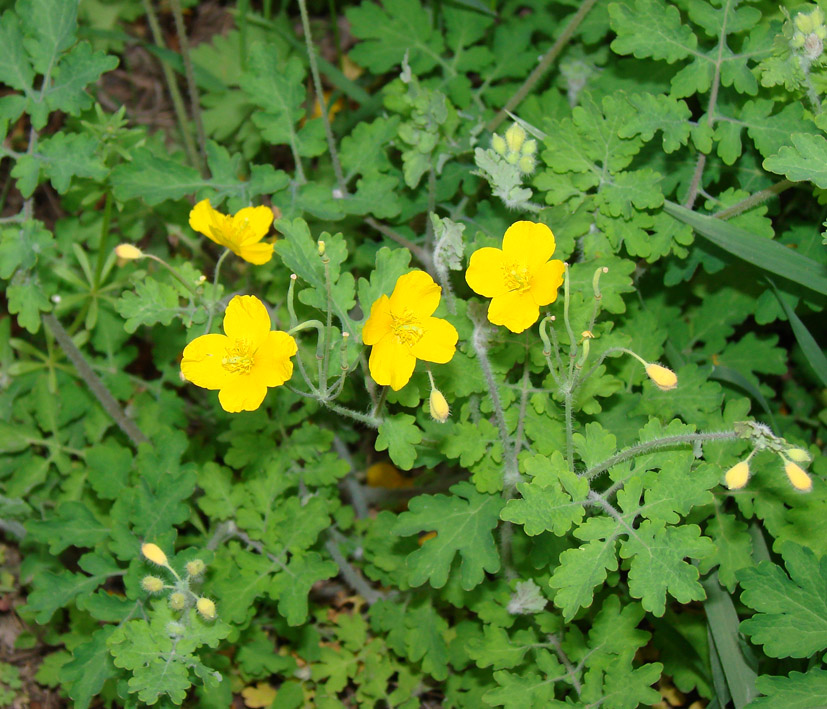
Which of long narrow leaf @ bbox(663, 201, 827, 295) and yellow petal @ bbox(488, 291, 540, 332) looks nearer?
yellow petal @ bbox(488, 291, 540, 332)

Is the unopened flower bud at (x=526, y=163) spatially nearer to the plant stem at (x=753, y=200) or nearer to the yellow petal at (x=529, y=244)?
the yellow petal at (x=529, y=244)

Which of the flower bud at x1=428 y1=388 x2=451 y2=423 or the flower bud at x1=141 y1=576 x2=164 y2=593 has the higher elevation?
the flower bud at x1=428 y1=388 x2=451 y2=423

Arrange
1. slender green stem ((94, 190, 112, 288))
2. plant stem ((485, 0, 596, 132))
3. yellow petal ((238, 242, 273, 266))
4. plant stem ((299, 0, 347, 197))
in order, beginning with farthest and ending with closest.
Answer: slender green stem ((94, 190, 112, 288))
plant stem ((485, 0, 596, 132))
plant stem ((299, 0, 347, 197))
yellow petal ((238, 242, 273, 266))

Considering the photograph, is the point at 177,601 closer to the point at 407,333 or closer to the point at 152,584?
the point at 152,584

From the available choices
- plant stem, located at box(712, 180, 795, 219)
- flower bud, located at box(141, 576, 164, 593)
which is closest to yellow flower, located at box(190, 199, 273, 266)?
flower bud, located at box(141, 576, 164, 593)

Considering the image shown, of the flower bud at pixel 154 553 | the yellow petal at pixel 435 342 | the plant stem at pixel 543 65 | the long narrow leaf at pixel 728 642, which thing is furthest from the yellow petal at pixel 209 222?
the long narrow leaf at pixel 728 642

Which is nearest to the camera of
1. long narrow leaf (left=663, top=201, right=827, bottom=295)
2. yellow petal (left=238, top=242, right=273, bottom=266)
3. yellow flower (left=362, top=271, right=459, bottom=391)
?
yellow flower (left=362, top=271, right=459, bottom=391)

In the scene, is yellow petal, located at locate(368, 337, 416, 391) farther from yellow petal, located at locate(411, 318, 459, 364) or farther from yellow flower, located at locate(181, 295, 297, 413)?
yellow flower, located at locate(181, 295, 297, 413)
